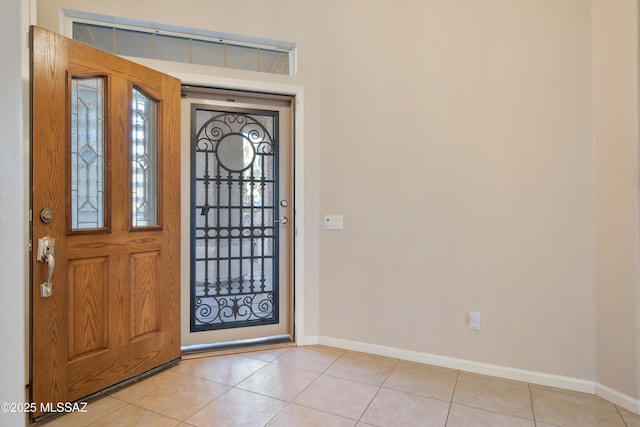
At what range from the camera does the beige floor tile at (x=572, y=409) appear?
1798 millimetres

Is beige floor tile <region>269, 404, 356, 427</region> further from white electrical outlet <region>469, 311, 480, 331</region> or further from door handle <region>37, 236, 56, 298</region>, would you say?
door handle <region>37, 236, 56, 298</region>

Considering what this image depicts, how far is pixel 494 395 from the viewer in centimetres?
205

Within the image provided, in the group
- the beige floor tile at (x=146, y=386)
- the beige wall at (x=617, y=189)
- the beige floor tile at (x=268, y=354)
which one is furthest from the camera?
the beige floor tile at (x=268, y=354)

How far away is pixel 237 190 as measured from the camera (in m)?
2.78

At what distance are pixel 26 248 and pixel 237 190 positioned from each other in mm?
1386

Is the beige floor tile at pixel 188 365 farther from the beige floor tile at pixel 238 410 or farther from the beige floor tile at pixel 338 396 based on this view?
the beige floor tile at pixel 338 396

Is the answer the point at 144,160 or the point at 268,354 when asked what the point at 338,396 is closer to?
the point at 268,354

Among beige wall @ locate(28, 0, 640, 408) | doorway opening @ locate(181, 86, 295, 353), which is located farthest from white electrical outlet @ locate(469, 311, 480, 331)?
doorway opening @ locate(181, 86, 295, 353)

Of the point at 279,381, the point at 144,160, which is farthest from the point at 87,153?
the point at 279,381

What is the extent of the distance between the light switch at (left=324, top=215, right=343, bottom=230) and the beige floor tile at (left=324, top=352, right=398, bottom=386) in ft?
3.33

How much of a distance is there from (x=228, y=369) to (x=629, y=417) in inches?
94.8

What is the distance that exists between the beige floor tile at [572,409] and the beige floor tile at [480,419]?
0.13m

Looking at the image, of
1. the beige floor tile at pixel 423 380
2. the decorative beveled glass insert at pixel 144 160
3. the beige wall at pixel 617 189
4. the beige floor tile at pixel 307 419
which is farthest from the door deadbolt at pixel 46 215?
the beige wall at pixel 617 189

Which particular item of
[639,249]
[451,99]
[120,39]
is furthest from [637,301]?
[120,39]
